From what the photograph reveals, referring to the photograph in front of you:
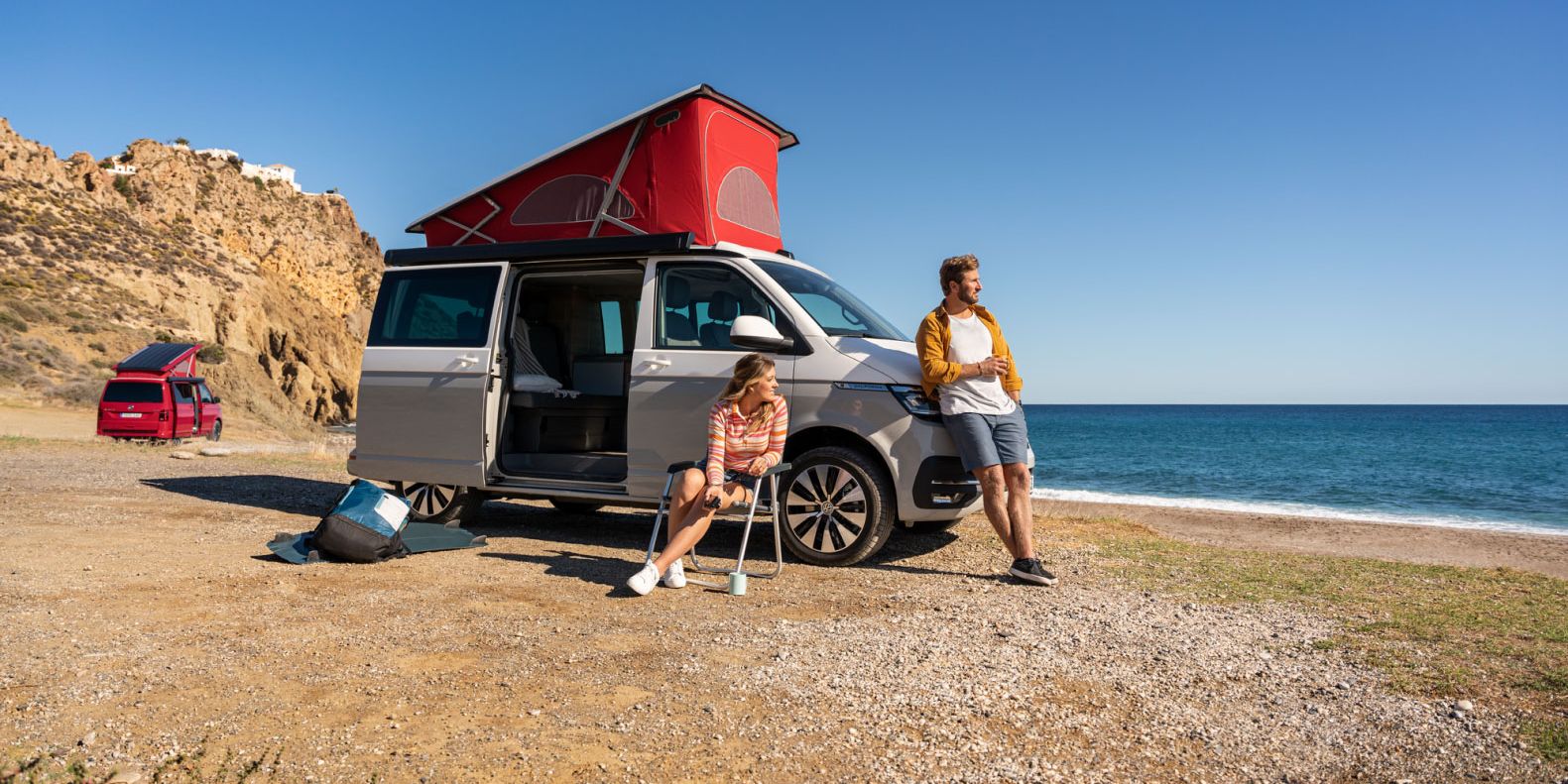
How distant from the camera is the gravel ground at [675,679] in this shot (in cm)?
308

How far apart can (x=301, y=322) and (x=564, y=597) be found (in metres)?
49.2

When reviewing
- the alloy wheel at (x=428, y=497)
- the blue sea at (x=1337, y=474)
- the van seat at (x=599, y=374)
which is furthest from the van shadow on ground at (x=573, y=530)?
the blue sea at (x=1337, y=474)

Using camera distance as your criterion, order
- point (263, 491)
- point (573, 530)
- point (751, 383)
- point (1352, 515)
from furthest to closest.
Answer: point (1352, 515)
point (263, 491)
point (573, 530)
point (751, 383)

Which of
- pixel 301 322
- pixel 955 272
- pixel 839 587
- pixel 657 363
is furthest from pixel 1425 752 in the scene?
pixel 301 322

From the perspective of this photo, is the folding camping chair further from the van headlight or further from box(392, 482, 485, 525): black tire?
box(392, 482, 485, 525): black tire

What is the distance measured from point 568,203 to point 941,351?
321cm

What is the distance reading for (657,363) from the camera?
6.92 m

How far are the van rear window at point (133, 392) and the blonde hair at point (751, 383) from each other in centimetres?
1758

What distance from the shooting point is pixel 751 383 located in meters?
5.74

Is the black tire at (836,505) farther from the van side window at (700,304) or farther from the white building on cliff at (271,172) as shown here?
the white building on cliff at (271,172)

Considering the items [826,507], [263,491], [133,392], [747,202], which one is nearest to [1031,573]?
[826,507]

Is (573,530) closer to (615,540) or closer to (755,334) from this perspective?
(615,540)

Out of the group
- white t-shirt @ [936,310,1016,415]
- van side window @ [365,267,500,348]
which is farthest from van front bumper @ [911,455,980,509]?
van side window @ [365,267,500,348]

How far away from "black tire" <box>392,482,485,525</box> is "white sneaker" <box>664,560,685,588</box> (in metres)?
2.70
